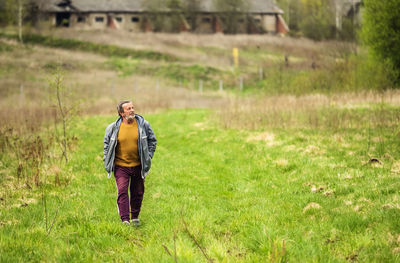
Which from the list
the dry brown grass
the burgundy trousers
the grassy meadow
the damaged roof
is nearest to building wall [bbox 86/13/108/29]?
the damaged roof

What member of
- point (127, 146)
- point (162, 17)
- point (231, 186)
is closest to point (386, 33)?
point (231, 186)

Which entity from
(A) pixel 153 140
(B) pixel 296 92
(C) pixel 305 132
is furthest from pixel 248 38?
(A) pixel 153 140

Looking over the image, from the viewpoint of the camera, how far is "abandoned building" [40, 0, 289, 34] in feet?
182

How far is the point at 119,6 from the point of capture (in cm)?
5850

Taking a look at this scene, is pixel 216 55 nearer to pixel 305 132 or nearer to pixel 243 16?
pixel 243 16

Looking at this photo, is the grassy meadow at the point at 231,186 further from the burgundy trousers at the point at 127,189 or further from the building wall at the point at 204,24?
the building wall at the point at 204,24

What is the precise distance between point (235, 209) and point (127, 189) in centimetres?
193

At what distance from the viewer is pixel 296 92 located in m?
23.9

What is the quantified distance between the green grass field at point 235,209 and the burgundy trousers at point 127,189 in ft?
0.73

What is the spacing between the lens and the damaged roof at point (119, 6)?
56.7m

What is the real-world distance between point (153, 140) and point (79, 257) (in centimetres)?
226

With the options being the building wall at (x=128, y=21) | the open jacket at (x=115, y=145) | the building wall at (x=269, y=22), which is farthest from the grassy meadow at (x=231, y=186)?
the building wall at (x=269, y=22)

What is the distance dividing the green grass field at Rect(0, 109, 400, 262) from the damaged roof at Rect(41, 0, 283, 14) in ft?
158

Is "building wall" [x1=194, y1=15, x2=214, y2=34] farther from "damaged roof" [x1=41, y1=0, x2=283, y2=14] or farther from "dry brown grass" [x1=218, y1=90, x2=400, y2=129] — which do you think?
"dry brown grass" [x1=218, y1=90, x2=400, y2=129]
